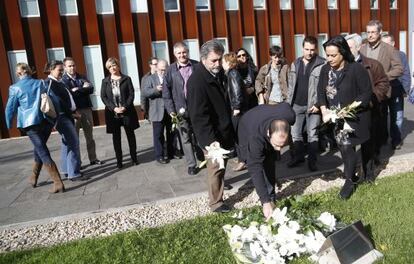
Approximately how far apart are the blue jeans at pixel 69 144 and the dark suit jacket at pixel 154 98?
56.1 inches

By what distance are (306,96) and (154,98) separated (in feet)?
8.94

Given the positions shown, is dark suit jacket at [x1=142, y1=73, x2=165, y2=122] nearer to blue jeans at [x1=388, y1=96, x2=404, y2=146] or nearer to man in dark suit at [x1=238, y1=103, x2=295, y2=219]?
man in dark suit at [x1=238, y1=103, x2=295, y2=219]

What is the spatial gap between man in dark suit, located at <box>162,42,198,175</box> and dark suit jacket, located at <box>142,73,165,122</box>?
0.66m

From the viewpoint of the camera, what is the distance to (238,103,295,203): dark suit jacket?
3.62 m

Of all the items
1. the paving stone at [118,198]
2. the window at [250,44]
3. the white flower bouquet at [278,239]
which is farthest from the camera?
the window at [250,44]

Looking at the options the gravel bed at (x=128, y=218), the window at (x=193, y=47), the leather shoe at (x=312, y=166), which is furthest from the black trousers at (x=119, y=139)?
the window at (x=193, y=47)

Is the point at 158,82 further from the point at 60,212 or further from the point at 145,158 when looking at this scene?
the point at 60,212

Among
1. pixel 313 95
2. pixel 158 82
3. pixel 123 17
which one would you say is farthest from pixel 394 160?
pixel 123 17

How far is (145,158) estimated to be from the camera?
8055 millimetres

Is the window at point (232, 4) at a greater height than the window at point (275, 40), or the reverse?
the window at point (232, 4)

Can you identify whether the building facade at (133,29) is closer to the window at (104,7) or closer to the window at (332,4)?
the window at (104,7)

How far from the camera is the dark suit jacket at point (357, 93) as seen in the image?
4520mm

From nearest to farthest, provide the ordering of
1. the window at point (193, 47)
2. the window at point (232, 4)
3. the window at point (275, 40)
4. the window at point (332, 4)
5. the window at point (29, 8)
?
the window at point (29, 8) → the window at point (193, 47) → the window at point (232, 4) → the window at point (275, 40) → the window at point (332, 4)

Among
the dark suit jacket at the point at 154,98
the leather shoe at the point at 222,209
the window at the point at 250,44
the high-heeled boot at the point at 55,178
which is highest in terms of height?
the window at the point at 250,44
